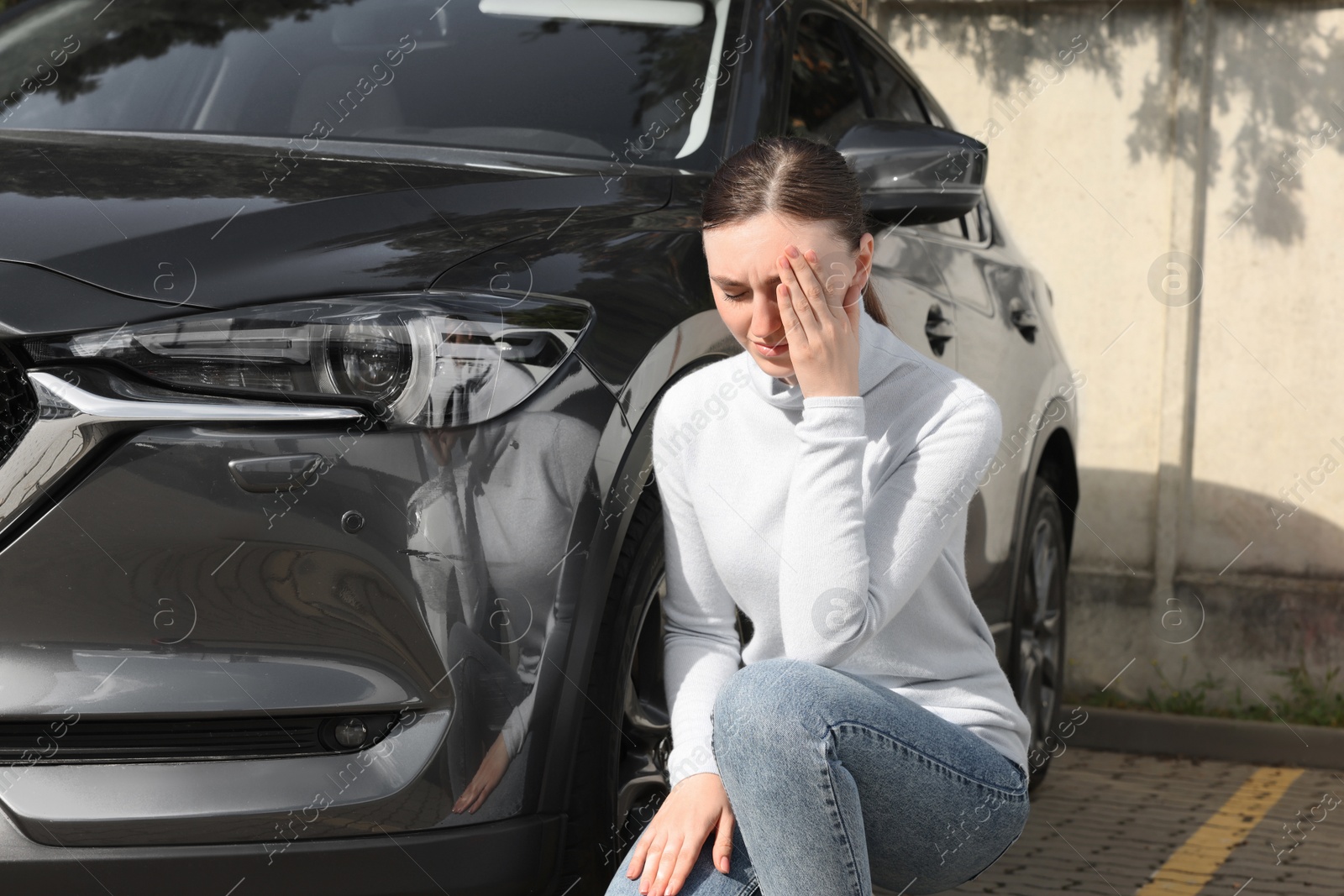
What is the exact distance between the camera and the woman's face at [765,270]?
1999 mm

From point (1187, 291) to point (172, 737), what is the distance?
504 centimetres

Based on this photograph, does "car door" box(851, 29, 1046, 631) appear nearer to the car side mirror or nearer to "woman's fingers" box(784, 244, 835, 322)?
the car side mirror

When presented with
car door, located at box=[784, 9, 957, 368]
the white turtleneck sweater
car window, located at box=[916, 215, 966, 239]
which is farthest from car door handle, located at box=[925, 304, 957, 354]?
the white turtleneck sweater

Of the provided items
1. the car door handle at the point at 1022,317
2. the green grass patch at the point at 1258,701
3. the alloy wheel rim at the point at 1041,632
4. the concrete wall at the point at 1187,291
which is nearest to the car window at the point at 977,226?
the car door handle at the point at 1022,317

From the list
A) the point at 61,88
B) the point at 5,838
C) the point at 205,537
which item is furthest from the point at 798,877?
the point at 61,88

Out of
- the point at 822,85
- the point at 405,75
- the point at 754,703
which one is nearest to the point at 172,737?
the point at 754,703

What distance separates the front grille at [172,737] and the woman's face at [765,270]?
0.70 meters

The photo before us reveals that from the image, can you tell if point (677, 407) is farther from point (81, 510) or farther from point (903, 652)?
point (81, 510)

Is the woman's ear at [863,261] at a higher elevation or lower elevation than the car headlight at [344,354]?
higher

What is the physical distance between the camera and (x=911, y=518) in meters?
1.99

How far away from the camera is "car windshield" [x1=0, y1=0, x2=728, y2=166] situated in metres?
2.97

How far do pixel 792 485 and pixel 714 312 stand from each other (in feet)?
2.11

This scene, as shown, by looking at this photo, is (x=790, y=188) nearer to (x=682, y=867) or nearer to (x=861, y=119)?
(x=682, y=867)

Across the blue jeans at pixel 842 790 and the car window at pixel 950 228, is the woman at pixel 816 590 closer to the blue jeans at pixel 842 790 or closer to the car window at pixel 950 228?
the blue jeans at pixel 842 790
